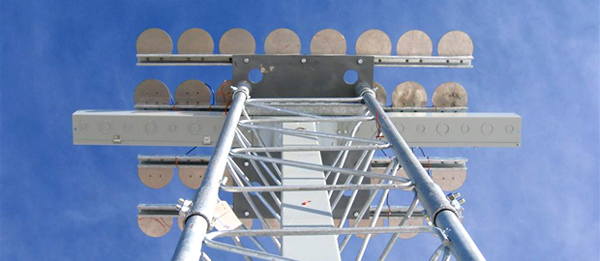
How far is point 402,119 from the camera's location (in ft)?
37.9

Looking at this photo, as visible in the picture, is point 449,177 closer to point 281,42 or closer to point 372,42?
point 372,42

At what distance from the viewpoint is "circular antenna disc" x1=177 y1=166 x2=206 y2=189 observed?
12.4 metres

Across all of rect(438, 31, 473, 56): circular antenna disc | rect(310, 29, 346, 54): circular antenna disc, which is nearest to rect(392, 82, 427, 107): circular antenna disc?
rect(438, 31, 473, 56): circular antenna disc

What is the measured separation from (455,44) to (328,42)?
2521 mm

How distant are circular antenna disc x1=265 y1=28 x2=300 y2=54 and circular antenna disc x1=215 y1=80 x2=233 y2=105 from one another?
103 centimetres

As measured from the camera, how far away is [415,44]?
12.4 meters

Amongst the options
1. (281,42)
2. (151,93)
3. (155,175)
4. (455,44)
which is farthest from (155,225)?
(455,44)

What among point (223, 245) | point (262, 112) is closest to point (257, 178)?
point (262, 112)

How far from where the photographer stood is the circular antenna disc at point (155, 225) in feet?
41.1

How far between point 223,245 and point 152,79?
8.34 meters

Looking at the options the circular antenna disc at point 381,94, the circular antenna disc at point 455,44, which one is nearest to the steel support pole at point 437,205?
the circular antenna disc at point 381,94

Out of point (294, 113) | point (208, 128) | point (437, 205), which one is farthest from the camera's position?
point (208, 128)

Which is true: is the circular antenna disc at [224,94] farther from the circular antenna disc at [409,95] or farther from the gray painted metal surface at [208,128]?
the circular antenna disc at [409,95]

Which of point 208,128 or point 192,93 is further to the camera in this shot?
point 192,93
